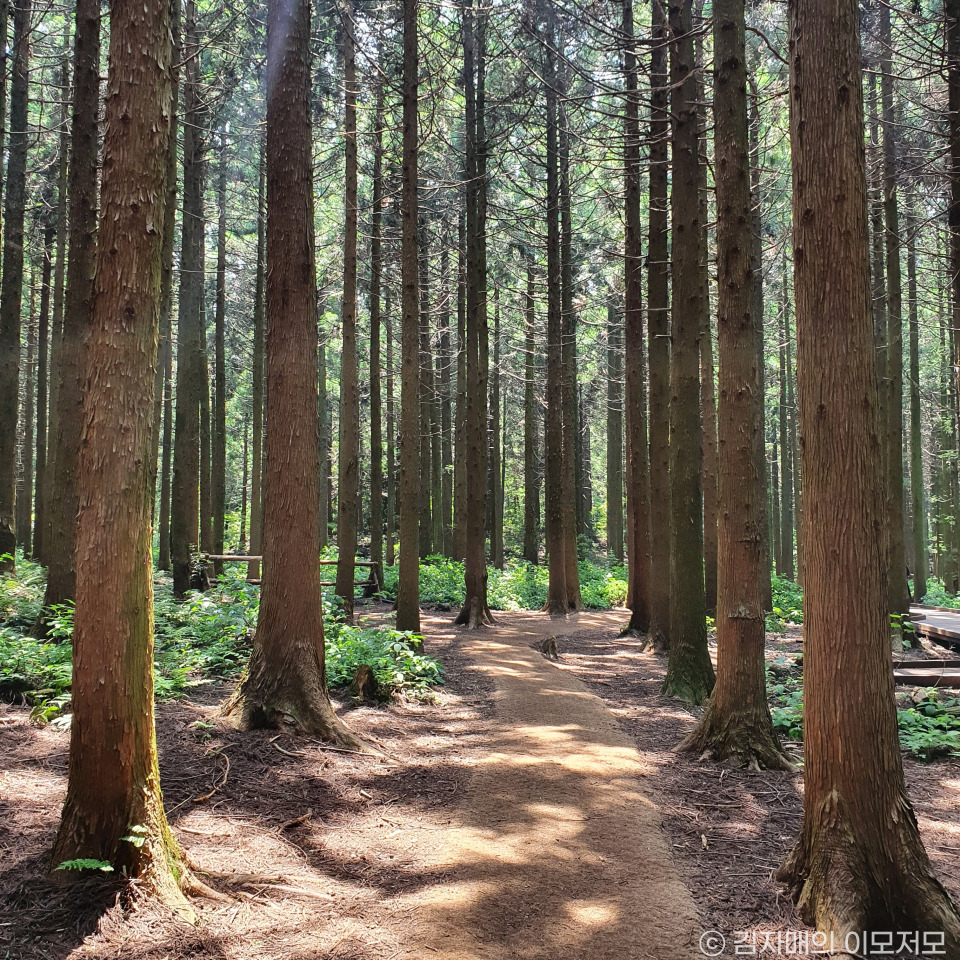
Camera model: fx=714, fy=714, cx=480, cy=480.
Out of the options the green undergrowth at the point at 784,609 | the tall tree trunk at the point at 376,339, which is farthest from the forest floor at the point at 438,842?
the tall tree trunk at the point at 376,339

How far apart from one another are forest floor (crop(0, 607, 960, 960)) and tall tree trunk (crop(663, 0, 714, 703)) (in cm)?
132

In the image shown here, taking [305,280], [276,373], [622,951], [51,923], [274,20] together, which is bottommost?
[622,951]

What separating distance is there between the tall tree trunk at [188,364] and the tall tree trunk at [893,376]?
12.7 m

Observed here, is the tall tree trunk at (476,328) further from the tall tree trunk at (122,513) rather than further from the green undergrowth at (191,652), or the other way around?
the tall tree trunk at (122,513)

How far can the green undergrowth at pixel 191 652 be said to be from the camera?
262 inches

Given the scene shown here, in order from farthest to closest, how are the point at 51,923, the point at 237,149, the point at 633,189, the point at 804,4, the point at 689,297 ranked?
the point at 237,149 < the point at 633,189 < the point at 689,297 < the point at 804,4 < the point at 51,923

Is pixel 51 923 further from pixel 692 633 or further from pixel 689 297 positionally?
pixel 689 297

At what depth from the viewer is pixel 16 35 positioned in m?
11.9

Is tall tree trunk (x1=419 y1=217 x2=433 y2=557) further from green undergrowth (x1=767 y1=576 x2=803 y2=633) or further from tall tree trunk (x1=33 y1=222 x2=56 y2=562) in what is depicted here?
green undergrowth (x1=767 y1=576 x2=803 y2=633)

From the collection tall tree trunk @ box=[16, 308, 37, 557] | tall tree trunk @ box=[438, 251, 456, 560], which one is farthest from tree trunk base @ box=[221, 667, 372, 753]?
tall tree trunk @ box=[438, 251, 456, 560]

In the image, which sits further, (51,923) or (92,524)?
(92,524)

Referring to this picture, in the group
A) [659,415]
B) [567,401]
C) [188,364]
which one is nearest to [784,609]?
[567,401]

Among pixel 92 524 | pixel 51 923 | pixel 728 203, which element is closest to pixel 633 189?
pixel 728 203

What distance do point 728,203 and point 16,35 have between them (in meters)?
12.3
